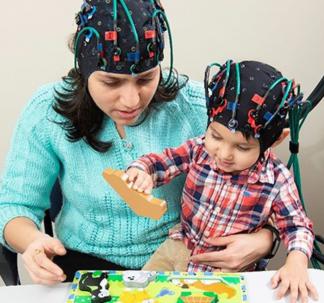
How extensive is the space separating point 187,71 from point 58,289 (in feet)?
2.51

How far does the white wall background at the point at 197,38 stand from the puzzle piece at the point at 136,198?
66 cm

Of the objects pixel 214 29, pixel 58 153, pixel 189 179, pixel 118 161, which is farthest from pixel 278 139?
pixel 214 29

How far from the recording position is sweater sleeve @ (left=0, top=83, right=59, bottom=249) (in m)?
1.13

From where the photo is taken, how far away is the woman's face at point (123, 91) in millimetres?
939

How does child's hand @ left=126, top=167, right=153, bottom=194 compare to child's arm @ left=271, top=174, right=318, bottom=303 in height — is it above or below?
above

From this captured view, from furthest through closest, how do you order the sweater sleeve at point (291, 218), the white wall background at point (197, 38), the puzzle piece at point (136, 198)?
the white wall background at point (197, 38), the sweater sleeve at point (291, 218), the puzzle piece at point (136, 198)

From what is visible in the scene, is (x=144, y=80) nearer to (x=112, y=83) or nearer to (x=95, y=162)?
(x=112, y=83)

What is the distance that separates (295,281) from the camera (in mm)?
914

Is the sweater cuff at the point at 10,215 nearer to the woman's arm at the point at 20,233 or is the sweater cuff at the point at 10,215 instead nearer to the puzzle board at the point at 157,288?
the woman's arm at the point at 20,233

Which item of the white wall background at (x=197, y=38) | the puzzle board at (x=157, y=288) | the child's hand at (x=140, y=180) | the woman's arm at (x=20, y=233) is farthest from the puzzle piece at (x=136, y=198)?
the white wall background at (x=197, y=38)

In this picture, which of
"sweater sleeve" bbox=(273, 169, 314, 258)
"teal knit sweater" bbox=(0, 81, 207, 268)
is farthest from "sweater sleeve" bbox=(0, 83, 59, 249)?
"sweater sleeve" bbox=(273, 169, 314, 258)

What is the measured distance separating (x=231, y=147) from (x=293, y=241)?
0.67 feet

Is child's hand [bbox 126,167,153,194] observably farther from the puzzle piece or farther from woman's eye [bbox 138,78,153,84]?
woman's eye [bbox 138,78,153,84]

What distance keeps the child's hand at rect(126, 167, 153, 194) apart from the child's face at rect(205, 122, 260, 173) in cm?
12
